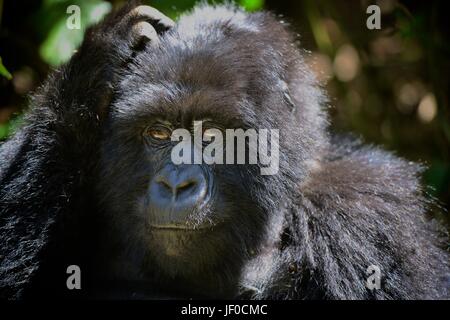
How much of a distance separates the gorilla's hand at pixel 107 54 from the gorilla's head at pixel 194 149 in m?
0.08

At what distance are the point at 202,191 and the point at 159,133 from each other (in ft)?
1.62

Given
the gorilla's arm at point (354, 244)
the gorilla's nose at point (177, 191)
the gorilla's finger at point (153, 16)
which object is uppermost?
the gorilla's finger at point (153, 16)

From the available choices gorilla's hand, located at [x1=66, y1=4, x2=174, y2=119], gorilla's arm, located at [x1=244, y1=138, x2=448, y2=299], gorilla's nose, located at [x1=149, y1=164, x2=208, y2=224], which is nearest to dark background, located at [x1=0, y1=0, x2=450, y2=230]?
gorilla's hand, located at [x1=66, y1=4, x2=174, y2=119]

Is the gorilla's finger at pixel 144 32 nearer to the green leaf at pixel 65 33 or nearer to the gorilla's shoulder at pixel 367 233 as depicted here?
the green leaf at pixel 65 33

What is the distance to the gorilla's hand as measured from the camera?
438 centimetres

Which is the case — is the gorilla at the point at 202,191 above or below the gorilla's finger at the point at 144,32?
below

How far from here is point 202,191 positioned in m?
3.96

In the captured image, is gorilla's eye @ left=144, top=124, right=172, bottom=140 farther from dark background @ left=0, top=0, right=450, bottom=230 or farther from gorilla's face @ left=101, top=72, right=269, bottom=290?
dark background @ left=0, top=0, right=450, bottom=230

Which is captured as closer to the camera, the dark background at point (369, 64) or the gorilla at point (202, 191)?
the gorilla at point (202, 191)

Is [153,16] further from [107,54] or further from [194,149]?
[194,149]

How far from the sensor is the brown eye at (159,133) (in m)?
4.22

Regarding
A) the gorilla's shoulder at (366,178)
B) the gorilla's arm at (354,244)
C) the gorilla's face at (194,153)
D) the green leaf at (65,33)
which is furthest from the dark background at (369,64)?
the gorilla's face at (194,153)

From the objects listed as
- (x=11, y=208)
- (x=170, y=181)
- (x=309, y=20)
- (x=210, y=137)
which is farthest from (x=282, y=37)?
(x=309, y=20)

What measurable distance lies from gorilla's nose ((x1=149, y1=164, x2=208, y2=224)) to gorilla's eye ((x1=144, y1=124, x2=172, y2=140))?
0.27 m
